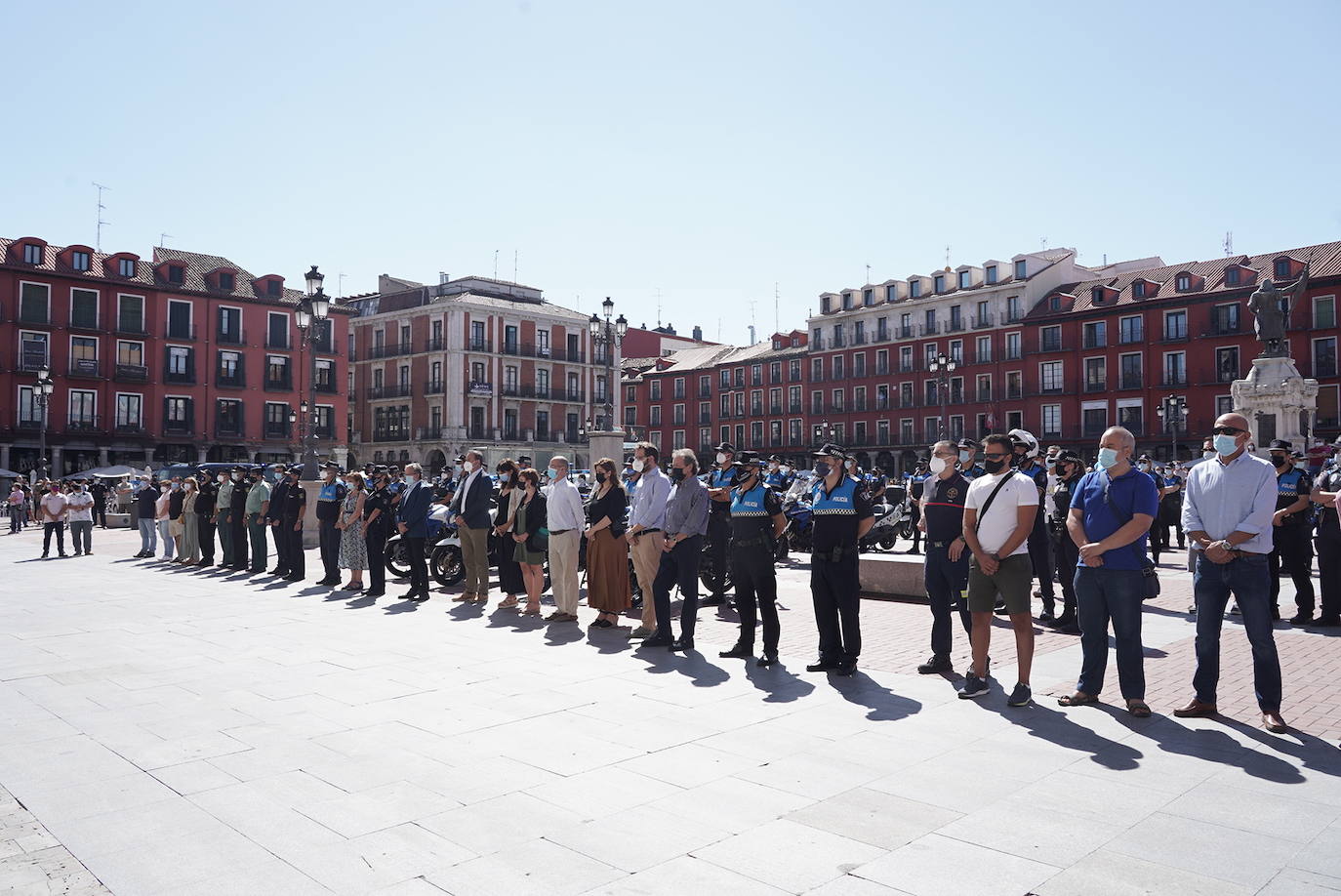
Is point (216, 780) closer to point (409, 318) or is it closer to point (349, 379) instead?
point (409, 318)

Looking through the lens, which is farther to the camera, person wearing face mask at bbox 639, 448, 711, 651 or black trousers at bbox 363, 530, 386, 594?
black trousers at bbox 363, 530, 386, 594

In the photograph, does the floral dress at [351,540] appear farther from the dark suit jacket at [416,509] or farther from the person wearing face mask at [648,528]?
the person wearing face mask at [648,528]

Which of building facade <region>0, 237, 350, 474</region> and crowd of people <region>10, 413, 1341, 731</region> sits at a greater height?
building facade <region>0, 237, 350, 474</region>

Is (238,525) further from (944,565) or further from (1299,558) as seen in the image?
(1299,558)

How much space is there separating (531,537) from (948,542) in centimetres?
509

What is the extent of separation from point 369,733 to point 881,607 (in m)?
6.96

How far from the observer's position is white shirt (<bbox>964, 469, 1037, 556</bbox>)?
641 centimetres

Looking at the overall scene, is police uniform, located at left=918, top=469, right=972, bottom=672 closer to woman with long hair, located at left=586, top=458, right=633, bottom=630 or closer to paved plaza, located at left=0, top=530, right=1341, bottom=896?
paved plaza, located at left=0, top=530, right=1341, bottom=896

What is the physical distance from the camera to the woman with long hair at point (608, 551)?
9812 millimetres

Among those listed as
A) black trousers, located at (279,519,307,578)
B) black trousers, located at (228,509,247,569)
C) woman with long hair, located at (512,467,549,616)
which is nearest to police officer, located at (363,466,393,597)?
black trousers, located at (279,519,307,578)

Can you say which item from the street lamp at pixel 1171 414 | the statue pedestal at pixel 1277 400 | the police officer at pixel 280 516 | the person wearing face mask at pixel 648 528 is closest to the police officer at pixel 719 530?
the person wearing face mask at pixel 648 528

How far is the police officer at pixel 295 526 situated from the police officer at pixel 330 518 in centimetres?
61

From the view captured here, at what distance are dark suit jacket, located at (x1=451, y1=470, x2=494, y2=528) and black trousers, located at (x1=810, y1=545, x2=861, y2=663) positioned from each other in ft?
17.2

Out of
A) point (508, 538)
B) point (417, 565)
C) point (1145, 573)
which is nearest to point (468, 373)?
point (417, 565)
